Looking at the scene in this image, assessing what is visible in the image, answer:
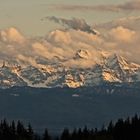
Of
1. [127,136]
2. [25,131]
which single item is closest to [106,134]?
[127,136]

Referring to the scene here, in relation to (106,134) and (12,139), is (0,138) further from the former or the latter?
(106,134)

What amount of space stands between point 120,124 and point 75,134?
10.3 m

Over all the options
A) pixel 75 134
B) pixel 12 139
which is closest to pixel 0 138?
pixel 12 139

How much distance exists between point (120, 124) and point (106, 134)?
18.1ft

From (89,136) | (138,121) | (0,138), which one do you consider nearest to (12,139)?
(0,138)

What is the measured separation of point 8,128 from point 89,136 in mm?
17916

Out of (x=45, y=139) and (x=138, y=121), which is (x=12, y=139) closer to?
(x=45, y=139)

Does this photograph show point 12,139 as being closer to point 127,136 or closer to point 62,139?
point 62,139

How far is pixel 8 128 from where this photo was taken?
18725 cm

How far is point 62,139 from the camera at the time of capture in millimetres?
181750

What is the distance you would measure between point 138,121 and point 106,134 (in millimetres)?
8925

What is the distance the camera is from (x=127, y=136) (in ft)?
600

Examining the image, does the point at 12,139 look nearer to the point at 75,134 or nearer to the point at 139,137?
the point at 75,134

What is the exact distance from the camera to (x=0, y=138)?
181000 mm
